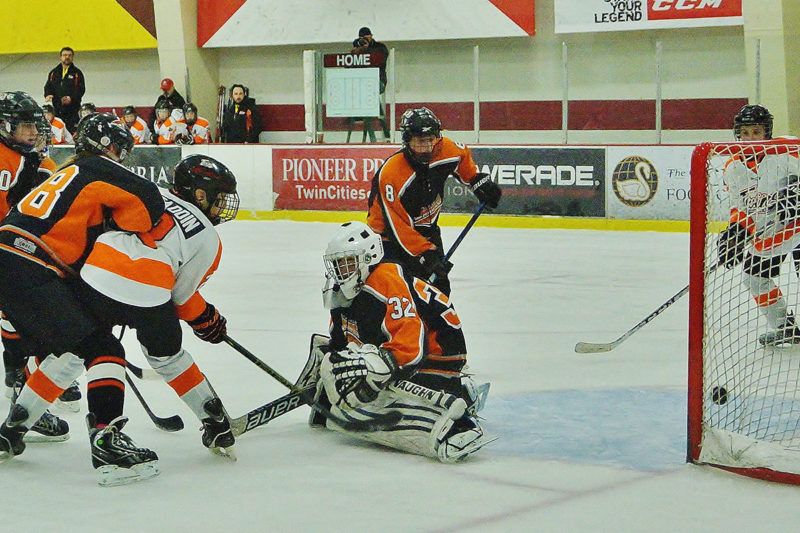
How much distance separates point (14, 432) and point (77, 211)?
0.59 meters

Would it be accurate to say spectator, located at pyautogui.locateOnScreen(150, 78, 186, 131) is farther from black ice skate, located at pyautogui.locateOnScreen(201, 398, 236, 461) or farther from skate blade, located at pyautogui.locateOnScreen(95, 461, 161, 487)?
skate blade, located at pyautogui.locateOnScreen(95, 461, 161, 487)

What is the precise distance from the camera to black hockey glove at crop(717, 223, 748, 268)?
337cm

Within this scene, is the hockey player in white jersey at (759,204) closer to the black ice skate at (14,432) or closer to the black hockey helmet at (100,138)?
the black hockey helmet at (100,138)

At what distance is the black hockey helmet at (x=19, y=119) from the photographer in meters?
3.67

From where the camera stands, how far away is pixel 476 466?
2959 mm

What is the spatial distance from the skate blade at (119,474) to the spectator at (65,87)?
11.6m

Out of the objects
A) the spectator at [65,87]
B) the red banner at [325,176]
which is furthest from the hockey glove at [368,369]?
the spectator at [65,87]

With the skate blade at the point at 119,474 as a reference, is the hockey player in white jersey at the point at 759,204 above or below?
above

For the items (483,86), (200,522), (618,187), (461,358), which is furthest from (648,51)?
(200,522)

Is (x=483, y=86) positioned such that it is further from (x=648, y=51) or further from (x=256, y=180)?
(x=256, y=180)

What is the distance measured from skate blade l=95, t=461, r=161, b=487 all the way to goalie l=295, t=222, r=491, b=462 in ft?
1.88

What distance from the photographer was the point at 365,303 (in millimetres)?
3234

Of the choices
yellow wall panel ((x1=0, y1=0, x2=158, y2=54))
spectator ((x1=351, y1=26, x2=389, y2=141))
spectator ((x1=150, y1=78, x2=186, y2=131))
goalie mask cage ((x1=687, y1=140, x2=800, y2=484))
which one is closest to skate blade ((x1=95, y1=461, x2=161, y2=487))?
goalie mask cage ((x1=687, y1=140, x2=800, y2=484))

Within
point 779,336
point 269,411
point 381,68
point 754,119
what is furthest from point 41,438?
point 381,68
